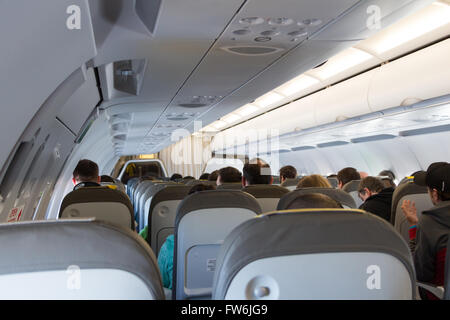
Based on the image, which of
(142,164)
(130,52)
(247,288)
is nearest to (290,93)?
(130,52)

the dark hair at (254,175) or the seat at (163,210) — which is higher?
the dark hair at (254,175)

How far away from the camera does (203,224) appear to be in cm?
318

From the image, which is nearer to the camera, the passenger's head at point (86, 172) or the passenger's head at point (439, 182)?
the passenger's head at point (439, 182)

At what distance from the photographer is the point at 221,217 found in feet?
10.4

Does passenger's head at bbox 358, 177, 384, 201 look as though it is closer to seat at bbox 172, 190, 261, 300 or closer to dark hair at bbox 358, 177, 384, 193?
dark hair at bbox 358, 177, 384, 193

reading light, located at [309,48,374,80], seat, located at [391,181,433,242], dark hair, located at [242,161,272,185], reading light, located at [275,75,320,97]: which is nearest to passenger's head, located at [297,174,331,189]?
dark hair, located at [242,161,272,185]

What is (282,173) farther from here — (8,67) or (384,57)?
(8,67)

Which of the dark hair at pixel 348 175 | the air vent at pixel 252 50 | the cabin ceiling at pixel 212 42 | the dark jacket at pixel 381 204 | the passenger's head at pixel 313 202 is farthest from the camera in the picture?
the dark hair at pixel 348 175

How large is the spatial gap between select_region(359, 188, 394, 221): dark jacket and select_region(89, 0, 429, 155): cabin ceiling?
1.65 m

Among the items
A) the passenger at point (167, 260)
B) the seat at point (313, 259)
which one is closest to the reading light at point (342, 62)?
the passenger at point (167, 260)

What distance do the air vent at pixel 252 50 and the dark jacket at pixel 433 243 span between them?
232 centimetres

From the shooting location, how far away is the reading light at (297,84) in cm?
959

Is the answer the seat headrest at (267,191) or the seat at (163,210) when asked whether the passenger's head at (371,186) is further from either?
the seat at (163,210)

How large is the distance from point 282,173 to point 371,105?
1948mm
